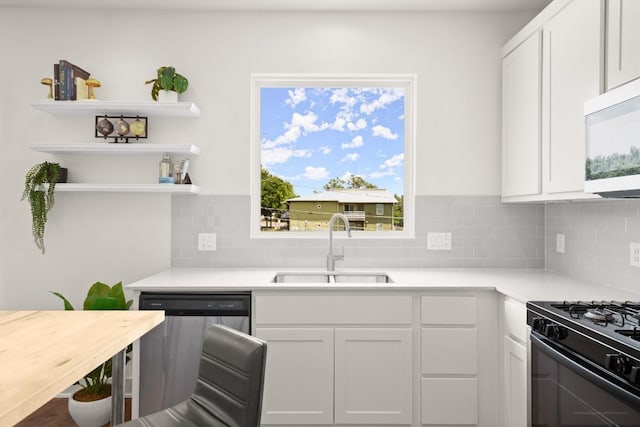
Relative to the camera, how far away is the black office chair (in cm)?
143

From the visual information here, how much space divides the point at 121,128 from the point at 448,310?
2.24 metres

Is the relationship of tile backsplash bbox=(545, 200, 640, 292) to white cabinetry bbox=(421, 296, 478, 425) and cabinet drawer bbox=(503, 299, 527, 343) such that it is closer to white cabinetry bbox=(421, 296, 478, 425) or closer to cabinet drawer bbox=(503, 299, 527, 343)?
cabinet drawer bbox=(503, 299, 527, 343)

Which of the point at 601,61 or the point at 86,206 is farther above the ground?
the point at 601,61

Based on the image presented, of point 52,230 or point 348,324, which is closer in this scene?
point 348,324

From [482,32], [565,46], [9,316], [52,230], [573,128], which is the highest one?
[482,32]

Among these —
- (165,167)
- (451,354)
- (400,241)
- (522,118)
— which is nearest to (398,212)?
(400,241)

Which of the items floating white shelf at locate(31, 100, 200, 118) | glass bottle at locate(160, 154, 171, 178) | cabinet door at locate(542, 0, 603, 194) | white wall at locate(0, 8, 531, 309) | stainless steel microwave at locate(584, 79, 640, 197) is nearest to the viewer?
stainless steel microwave at locate(584, 79, 640, 197)

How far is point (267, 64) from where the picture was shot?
10.8ft

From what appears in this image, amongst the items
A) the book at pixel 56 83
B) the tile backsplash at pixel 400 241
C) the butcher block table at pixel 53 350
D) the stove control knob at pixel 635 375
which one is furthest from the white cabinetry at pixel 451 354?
the book at pixel 56 83

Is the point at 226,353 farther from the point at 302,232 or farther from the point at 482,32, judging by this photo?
the point at 482,32

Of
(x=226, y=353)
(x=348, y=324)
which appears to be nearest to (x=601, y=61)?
(x=348, y=324)

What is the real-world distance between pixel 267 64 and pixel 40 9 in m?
1.51

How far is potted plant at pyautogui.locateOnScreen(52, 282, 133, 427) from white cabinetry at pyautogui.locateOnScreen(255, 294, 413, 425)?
887 millimetres

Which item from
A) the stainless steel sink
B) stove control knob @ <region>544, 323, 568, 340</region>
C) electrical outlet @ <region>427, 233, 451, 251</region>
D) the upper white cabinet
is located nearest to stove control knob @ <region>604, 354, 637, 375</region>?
stove control knob @ <region>544, 323, 568, 340</region>
